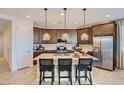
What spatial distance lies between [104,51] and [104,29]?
1.13m

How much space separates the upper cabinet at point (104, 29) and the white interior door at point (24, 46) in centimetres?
360

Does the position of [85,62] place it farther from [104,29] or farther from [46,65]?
[104,29]

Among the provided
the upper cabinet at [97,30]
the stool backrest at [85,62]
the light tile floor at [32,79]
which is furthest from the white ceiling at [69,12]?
the light tile floor at [32,79]

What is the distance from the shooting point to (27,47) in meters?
7.54

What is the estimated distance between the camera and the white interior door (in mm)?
7051

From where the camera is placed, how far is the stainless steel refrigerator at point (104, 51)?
704cm

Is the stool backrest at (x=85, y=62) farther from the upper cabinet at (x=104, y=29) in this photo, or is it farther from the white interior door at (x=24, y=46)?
the white interior door at (x=24, y=46)

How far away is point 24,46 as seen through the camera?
289 inches

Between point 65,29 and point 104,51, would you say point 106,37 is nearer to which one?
point 104,51

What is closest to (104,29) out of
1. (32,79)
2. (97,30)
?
(97,30)

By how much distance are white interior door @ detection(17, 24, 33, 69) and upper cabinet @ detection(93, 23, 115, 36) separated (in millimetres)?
3603
